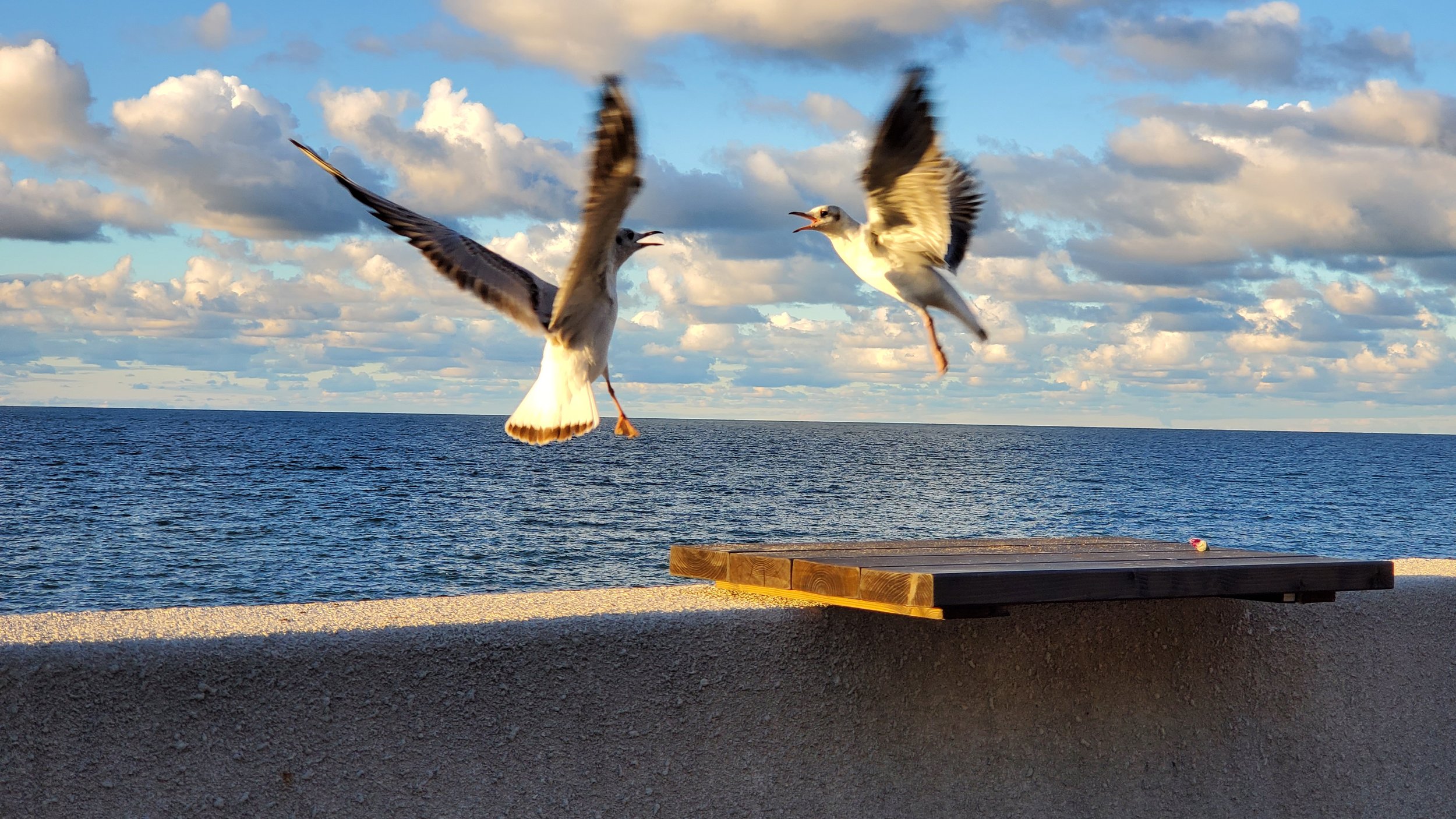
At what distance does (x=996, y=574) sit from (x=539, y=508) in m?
37.0

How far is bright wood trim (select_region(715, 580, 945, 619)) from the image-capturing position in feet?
9.25

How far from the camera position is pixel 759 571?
3268 millimetres

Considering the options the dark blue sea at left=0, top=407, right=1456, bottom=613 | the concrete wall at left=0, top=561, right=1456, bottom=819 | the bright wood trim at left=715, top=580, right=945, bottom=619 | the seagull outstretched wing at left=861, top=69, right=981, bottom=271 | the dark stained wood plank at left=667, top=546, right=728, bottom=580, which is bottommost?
the dark blue sea at left=0, top=407, right=1456, bottom=613

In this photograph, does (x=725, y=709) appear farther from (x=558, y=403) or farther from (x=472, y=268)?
(x=472, y=268)

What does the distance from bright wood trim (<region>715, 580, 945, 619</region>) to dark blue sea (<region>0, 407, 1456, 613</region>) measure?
1899 centimetres

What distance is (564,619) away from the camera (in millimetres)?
2912

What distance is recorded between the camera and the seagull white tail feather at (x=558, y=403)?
2.50 meters

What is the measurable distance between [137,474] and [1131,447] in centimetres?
8896

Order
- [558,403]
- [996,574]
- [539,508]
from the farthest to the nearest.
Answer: [539,508]
[996,574]
[558,403]

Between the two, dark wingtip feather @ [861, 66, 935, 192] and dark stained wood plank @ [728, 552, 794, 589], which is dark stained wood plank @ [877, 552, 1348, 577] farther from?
dark wingtip feather @ [861, 66, 935, 192]

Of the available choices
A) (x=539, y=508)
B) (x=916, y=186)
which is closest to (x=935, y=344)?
(x=916, y=186)

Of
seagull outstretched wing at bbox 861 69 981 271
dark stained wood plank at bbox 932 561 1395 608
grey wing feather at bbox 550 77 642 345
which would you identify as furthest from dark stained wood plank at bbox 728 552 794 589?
grey wing feather at bbox 550 77 642 345

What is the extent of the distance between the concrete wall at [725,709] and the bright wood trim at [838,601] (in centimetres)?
6

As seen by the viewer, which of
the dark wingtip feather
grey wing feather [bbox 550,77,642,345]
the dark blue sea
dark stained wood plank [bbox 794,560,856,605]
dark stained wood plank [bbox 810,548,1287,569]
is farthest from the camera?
the dark blue sea
